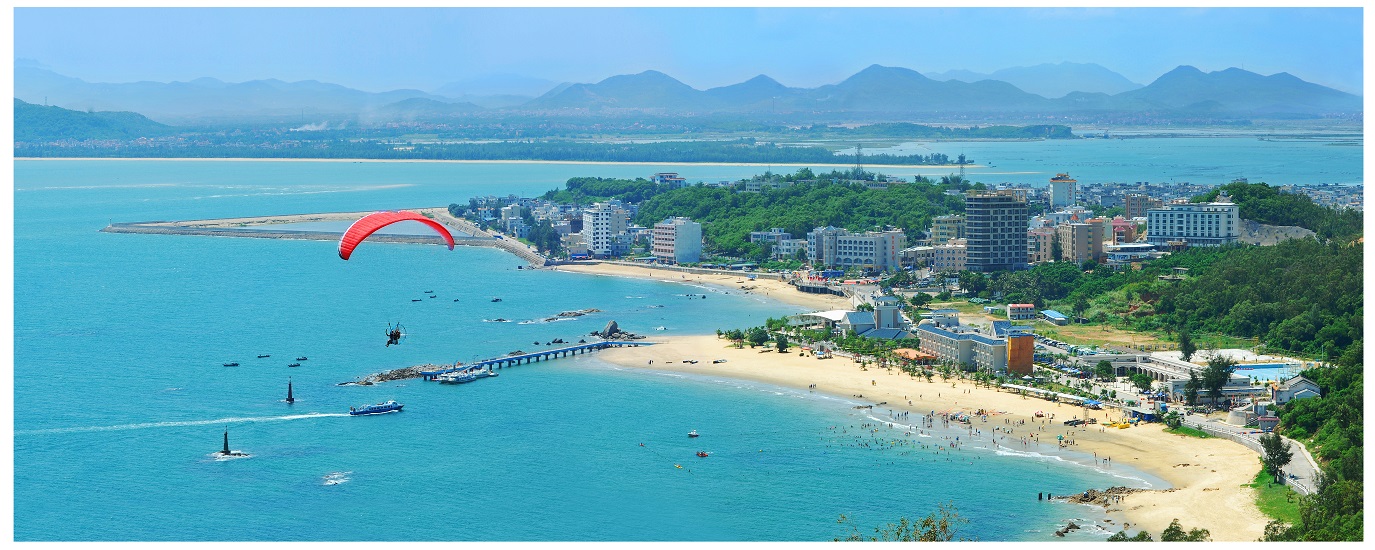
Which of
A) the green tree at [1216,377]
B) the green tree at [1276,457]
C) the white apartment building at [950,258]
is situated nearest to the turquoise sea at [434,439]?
the green tree at [1276,457]

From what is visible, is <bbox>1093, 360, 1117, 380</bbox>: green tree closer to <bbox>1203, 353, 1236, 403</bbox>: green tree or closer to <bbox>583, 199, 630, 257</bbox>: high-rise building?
<bbox>1203, 353, 1236, 403</bbox>: green tree

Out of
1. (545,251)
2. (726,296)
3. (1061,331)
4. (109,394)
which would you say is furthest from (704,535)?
(545,251)

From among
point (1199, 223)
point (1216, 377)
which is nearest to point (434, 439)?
point (1216, 377)

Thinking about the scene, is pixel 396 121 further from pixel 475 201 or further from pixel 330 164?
pixel 475 201

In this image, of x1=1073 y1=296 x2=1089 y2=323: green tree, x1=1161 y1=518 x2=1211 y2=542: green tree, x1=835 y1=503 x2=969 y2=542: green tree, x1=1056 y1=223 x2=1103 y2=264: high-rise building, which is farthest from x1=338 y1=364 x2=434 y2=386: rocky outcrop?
x1=1056 y1=223 x2=1103 y2=264: high-rise building

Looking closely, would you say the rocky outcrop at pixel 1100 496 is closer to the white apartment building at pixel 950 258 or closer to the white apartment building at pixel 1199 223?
the white apartment building at pixel 950 258

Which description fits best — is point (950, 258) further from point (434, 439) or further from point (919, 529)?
point (919, 529)
